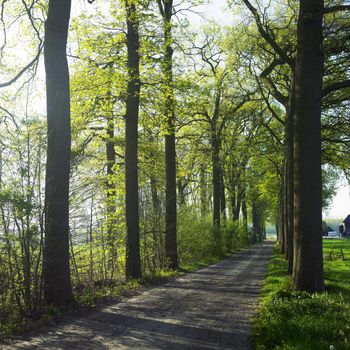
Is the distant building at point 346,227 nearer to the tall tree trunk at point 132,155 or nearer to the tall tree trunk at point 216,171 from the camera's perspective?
the tall tree trunk at point 216,171

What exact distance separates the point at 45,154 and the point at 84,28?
25.0 ft

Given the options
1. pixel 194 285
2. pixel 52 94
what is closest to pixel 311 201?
pixel 194 285

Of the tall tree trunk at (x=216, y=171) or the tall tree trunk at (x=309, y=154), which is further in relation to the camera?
the tall tree trunk at (x=216, y=171)

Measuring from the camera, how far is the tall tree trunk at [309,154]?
9.92 m

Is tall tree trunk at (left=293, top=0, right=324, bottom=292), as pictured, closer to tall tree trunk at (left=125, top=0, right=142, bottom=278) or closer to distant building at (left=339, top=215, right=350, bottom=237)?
tall tree trunk at (left=125, top=0, right=142, bottom=278)

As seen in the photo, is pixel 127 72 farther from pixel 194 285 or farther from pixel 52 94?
pixel 194 285

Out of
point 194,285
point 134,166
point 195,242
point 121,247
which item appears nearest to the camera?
point 194,285

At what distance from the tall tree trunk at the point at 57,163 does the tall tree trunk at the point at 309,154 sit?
546cm

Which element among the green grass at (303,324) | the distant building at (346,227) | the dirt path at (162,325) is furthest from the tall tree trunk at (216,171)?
the distant building at (346,227)

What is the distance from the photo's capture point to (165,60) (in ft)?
51.1

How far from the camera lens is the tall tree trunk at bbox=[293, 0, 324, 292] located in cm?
992

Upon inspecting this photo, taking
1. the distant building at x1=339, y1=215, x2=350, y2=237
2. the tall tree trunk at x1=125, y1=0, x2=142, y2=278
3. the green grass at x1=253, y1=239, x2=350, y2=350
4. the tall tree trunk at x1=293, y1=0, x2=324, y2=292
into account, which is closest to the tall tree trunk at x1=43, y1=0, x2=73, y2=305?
the green grass at x1=253, y1=239, x2=350, y2=350

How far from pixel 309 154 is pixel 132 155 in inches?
271

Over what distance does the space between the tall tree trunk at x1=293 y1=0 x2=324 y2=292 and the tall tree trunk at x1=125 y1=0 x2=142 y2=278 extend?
20.2 ft
